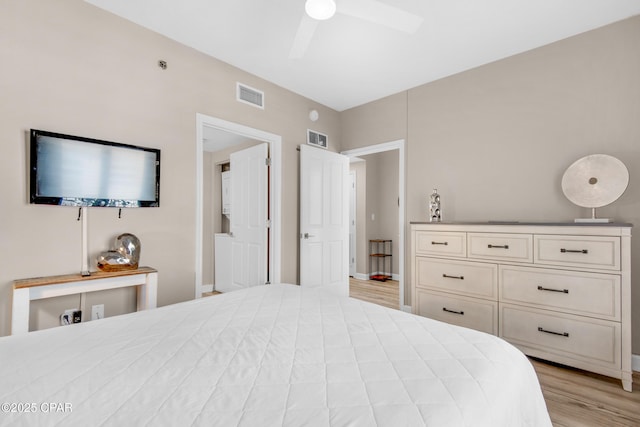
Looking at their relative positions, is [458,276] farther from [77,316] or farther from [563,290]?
[77,316]

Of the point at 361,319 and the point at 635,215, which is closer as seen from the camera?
the point at 361,319

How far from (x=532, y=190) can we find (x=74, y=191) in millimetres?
3749

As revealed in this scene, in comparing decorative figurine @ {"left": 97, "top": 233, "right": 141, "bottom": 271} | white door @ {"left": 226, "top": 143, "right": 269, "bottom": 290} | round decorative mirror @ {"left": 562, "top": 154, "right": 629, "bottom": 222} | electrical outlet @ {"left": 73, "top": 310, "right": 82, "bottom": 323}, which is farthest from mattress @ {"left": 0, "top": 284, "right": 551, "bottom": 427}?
white door @ {"left": 226, "top": 143, "right": 269, "bottom": 290}

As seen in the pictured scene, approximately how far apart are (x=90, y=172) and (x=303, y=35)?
1.91 meters

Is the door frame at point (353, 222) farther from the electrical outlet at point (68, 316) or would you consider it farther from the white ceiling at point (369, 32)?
the electrical outlet at point (68, 316)

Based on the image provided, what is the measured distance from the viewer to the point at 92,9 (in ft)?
7.13

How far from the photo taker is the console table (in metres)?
1.69

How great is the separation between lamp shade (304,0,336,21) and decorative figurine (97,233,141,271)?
2005 millimetres

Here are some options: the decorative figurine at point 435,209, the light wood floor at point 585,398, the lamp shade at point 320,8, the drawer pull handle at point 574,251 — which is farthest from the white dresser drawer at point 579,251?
the lamp shade at point 320,8

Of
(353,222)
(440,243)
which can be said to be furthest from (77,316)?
(353,222)

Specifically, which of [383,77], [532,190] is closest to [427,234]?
[532,190]

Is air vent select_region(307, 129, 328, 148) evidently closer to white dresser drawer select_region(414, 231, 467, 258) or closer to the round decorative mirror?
white dresser drawer select_region(414, 231, 467, 258)

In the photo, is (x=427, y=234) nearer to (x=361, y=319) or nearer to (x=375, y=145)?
(x=375, y=145)

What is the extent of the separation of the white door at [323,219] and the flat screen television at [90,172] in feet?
5.68
